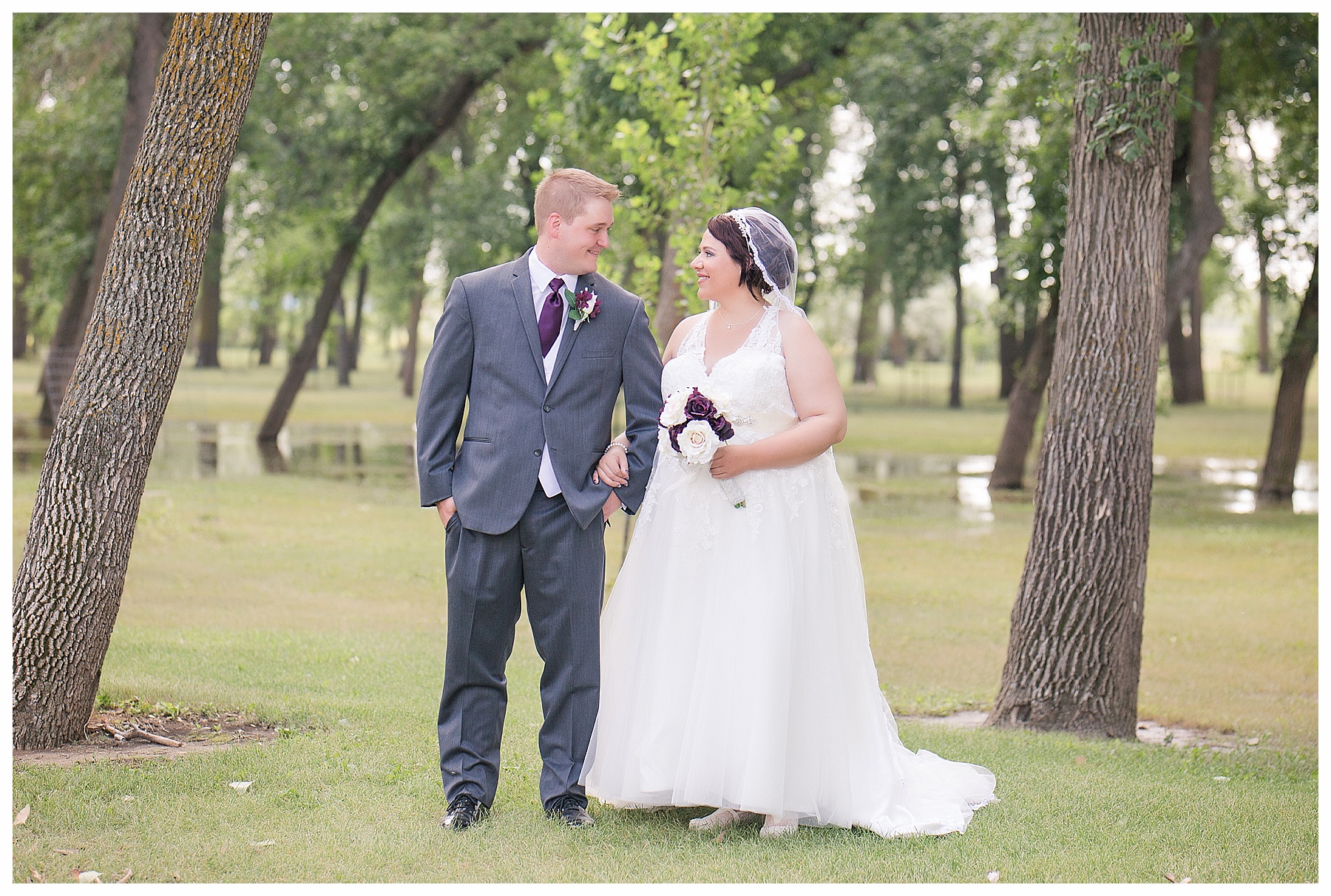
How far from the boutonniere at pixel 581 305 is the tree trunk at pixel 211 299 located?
21793mm

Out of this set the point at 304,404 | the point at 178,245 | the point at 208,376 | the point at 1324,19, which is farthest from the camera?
the point at 208,376

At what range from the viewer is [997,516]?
1593cm

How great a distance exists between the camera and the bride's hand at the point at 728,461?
4160 mm

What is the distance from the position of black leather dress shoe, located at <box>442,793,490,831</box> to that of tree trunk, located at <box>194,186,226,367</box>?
71.8ft

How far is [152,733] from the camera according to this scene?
17.8ft

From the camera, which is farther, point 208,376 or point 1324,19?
point 208,376

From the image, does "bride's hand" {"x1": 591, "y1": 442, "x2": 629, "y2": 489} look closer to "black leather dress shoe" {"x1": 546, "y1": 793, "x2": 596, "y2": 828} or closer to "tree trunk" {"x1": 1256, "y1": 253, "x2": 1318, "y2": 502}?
"black leather dress shoe" {"x1": 546, "y1": 793, "x2": 596, "y2": 828}

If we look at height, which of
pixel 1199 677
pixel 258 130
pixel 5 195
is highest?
pixel 258 130

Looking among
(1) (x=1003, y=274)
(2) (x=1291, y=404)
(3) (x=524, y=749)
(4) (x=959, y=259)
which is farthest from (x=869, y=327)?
(3) (x=524, y=749)

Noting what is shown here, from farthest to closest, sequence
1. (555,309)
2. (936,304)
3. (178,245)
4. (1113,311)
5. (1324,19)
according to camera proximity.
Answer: (936,304)
(1113,311)
(1324,19)
(178,245)
(555,309)

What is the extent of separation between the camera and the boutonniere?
13.4 ft

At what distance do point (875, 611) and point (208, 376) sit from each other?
38.2 m

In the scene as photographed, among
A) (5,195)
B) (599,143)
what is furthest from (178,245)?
(599,143)

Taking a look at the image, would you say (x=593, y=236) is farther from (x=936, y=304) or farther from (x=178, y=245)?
(x=936, y=304)
